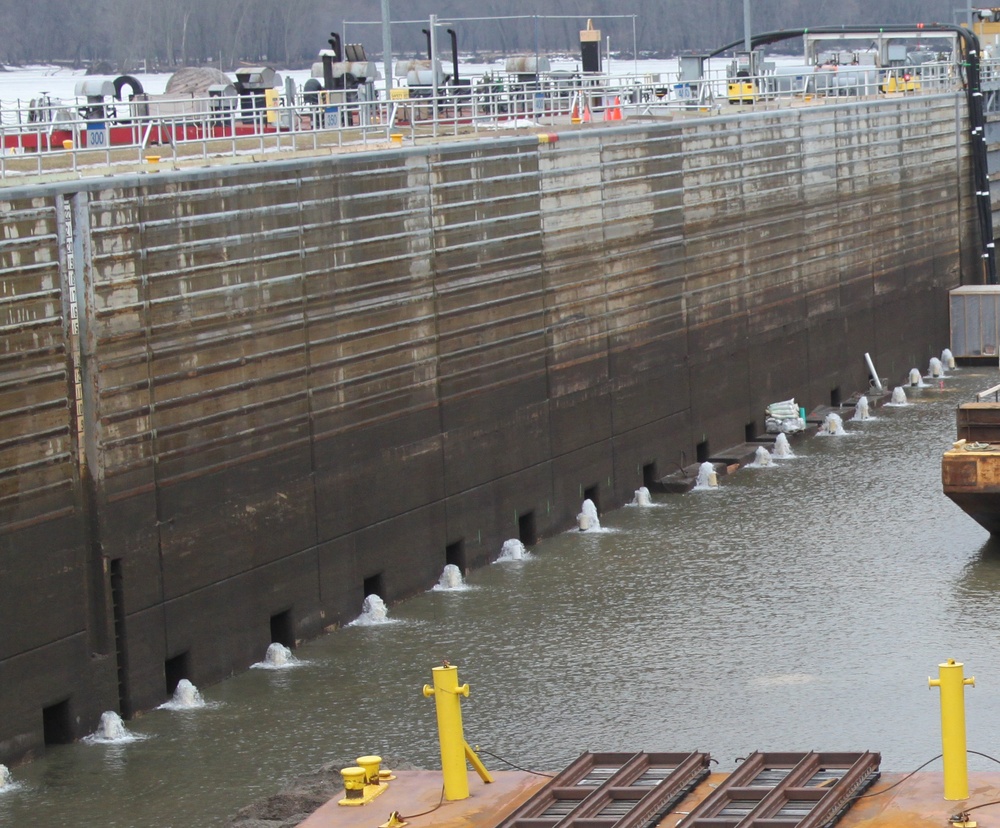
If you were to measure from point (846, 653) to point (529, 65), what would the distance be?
25.3 metres

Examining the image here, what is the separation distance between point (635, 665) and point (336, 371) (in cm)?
512

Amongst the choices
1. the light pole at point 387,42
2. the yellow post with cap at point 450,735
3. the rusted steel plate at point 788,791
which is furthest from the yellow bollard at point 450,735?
the light pole at point 387,42

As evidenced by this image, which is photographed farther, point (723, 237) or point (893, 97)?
point (893, 97)

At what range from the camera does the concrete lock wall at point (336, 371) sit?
60.1 feet

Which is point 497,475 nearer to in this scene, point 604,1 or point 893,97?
point 893,97

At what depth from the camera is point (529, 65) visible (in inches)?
1714

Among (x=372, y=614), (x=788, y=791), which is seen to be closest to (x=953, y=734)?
(x=788, y=791)

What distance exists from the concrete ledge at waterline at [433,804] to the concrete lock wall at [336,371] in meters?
5.14

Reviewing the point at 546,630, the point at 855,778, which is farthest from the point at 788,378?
the point at 855,778

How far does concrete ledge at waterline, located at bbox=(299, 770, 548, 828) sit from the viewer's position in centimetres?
1310

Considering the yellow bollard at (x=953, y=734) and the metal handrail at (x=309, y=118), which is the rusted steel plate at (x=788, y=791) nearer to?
the yellow bollard at (x=953, y=734)

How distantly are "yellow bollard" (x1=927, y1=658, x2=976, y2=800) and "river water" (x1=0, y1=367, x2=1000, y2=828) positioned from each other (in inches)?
140

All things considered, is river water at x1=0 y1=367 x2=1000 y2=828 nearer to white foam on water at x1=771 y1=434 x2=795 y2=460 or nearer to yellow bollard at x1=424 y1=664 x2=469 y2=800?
yellow bollard at x1=424 y1=664 x2=469 y2=800

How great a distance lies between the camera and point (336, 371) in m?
22.8
